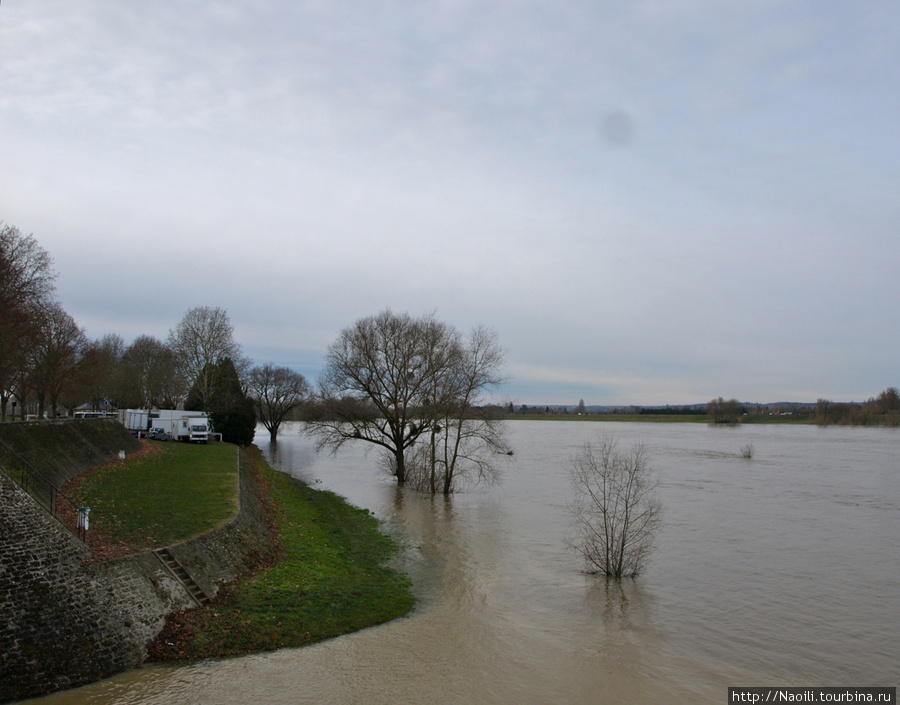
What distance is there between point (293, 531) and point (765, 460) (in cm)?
4421

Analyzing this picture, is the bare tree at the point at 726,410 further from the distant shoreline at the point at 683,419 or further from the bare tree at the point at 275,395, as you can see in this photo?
the bare tree at the point at 275,395

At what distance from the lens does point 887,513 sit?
29.4m

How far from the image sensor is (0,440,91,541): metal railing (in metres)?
14.8

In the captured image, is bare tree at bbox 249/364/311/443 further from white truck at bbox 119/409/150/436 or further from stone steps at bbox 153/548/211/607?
stone steps at bbox 153/548/211/607

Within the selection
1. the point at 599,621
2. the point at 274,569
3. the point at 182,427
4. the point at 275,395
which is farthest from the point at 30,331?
the point at 275,395

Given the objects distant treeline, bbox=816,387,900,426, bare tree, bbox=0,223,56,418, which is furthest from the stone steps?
distant treeline, bbox=816,387,900,426

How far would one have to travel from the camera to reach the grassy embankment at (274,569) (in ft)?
44.4

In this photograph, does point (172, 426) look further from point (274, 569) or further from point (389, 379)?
point (274, 569)

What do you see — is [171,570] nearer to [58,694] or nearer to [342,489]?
[58,694]

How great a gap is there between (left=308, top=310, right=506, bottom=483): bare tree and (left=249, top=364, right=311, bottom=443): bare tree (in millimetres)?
39044

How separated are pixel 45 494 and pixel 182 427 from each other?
1215 inches

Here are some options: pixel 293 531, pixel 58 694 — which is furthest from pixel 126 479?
pixel 58 694

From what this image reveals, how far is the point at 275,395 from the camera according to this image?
78.2 m

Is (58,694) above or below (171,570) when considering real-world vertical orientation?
below
